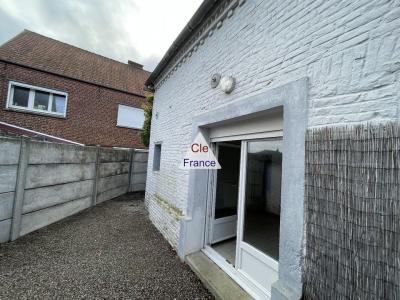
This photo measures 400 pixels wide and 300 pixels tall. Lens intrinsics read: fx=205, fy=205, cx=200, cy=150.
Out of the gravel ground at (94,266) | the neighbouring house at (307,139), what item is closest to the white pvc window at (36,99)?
the gravel ground at (94,266)

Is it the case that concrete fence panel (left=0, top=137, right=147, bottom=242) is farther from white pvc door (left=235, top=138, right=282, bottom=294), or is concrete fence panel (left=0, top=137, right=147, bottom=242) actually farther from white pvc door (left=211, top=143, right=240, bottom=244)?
white pvc door (left=235, top=138, right=282, bottom=294)

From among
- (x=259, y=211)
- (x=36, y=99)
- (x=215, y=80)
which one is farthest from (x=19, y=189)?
(x=36, y=99)

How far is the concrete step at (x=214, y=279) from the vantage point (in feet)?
9.25

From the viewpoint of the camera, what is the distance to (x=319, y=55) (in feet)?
6.48

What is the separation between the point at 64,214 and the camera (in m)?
6.04

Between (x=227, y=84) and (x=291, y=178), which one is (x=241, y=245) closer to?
(x=291, y=178)

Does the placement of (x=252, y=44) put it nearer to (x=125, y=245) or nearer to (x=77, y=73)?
(x=125, y=245)

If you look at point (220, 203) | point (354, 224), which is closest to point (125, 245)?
point (220, 203)

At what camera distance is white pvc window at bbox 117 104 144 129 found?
45.5 ft

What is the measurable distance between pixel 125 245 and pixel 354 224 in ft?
14.3

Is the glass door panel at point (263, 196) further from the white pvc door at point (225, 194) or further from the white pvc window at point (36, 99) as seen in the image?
the white pvc window at point (36, 99)

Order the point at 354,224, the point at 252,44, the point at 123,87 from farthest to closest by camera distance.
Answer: the point at 123,87 < the point at 252,44 < the point at 354,224

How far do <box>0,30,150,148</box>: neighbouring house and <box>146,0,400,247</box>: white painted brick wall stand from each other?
10139 millimetres

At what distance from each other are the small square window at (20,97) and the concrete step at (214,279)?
12.2 metres
